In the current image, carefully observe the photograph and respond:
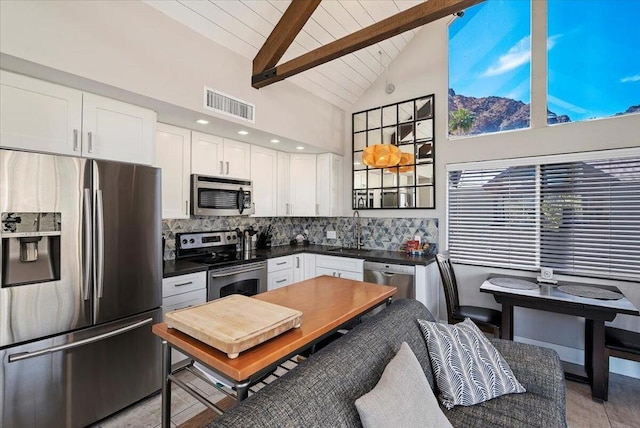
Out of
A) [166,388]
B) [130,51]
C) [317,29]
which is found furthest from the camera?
[317,29]

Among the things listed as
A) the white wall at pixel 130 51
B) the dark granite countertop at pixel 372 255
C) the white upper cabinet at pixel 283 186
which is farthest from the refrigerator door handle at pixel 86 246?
the white upper cabinet at pixel 283 186

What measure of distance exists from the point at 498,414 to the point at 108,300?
97.6 inches

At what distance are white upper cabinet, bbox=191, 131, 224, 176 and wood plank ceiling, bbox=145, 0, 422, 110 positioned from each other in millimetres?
767

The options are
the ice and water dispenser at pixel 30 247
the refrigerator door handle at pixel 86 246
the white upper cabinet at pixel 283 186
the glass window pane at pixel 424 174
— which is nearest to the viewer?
the ice and water dispenser at pixel 30 247

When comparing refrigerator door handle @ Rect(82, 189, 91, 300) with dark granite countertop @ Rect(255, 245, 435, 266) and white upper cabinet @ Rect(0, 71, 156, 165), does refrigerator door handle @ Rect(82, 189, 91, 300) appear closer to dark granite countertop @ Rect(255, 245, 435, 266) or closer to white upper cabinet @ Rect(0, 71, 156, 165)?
white upper cabinet @ Rect(0, 71, 156, 165)

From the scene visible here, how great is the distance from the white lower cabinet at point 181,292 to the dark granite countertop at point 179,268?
0.12ft

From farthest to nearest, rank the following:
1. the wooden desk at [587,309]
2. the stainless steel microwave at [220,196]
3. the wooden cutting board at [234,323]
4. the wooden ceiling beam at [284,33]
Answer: the stainless steel microwave at [220,196] → the wooden ceiling beam at [284,33] → the wooden desk at [587,309] → the wooden cutting board at [234,323]

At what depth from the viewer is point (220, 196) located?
11.0 ft

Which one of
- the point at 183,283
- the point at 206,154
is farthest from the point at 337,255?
the point at 206,154

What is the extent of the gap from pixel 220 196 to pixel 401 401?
9.21ft

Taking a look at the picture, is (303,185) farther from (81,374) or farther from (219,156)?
(81,374)

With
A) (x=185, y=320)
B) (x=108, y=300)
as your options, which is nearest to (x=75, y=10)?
(x=108, y=300)

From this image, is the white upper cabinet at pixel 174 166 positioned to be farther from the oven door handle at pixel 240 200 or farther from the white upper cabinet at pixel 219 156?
the oven door handle at pixel 240 200

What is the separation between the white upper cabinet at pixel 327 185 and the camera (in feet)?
14.1
